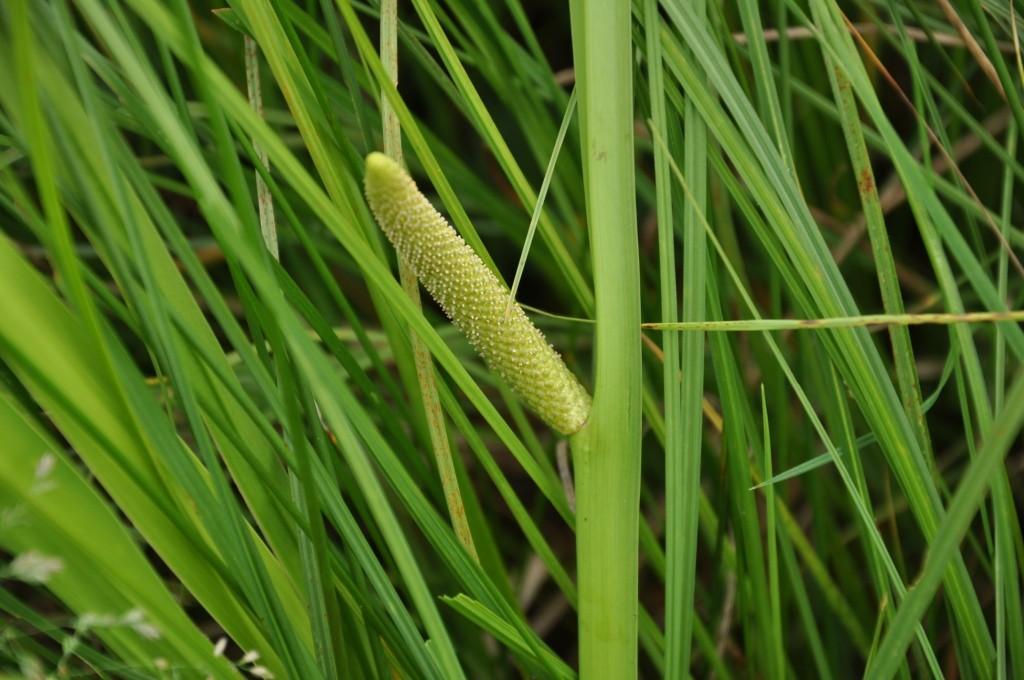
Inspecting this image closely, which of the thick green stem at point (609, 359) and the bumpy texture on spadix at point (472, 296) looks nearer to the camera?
the bumpy texture on spadix at point (472, 296)

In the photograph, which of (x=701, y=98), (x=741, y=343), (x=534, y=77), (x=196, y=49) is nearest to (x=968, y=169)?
(x=741, y=343)

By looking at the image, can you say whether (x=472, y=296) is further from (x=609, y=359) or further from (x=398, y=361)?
(x=398, y=361)

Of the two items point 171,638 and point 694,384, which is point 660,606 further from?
point 171,638

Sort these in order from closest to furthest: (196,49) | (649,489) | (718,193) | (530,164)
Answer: (196,49) < (718,193) < (649,489) < (530,164)

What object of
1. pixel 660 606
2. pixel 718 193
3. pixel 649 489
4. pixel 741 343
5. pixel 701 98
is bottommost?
pixel 660 606
